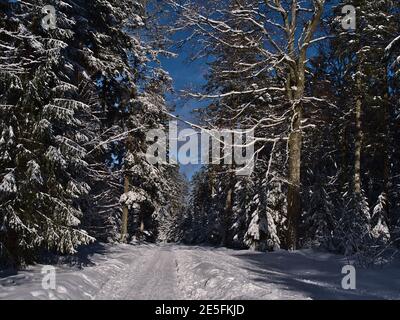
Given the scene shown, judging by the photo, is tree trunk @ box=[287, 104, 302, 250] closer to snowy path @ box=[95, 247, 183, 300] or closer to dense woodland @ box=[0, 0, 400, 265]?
dense woodland @ box=[0, 0, 400, 265]

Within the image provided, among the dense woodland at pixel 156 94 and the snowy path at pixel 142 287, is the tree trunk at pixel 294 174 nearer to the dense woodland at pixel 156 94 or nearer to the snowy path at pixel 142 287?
the dense woodland at pixel 156 94

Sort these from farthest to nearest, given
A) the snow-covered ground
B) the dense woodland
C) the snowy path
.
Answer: the dense woodland < the snowy path < the snow-covered ground

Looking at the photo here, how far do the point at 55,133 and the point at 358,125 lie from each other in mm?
14041

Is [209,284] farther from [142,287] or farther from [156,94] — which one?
[156,94]

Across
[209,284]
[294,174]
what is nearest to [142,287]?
[209,284]

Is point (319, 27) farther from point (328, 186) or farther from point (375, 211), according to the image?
point (328, 186)

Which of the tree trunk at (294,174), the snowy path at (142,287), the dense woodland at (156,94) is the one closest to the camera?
the snowy path at (142,287)

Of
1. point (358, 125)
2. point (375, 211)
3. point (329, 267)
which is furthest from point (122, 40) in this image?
point (375, 211)

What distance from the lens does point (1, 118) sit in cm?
751

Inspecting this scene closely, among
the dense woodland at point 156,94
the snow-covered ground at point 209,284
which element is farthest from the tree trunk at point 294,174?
the snow-covered ground at point 209,284

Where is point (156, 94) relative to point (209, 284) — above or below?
above

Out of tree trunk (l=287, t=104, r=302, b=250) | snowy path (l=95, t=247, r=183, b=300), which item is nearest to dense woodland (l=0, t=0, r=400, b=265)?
tree trunk (l=287, t=104, r=302, b=250)

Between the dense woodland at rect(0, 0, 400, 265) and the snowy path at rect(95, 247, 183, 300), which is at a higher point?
the dense woodland at rect(0, 0, 400, 265)

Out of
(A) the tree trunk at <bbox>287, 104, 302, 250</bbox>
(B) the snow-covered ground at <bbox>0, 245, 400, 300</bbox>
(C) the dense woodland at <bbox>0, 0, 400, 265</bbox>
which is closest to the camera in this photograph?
(B) the snow-covered ground at <bbox>0, 245, 400, 300</bbox>
